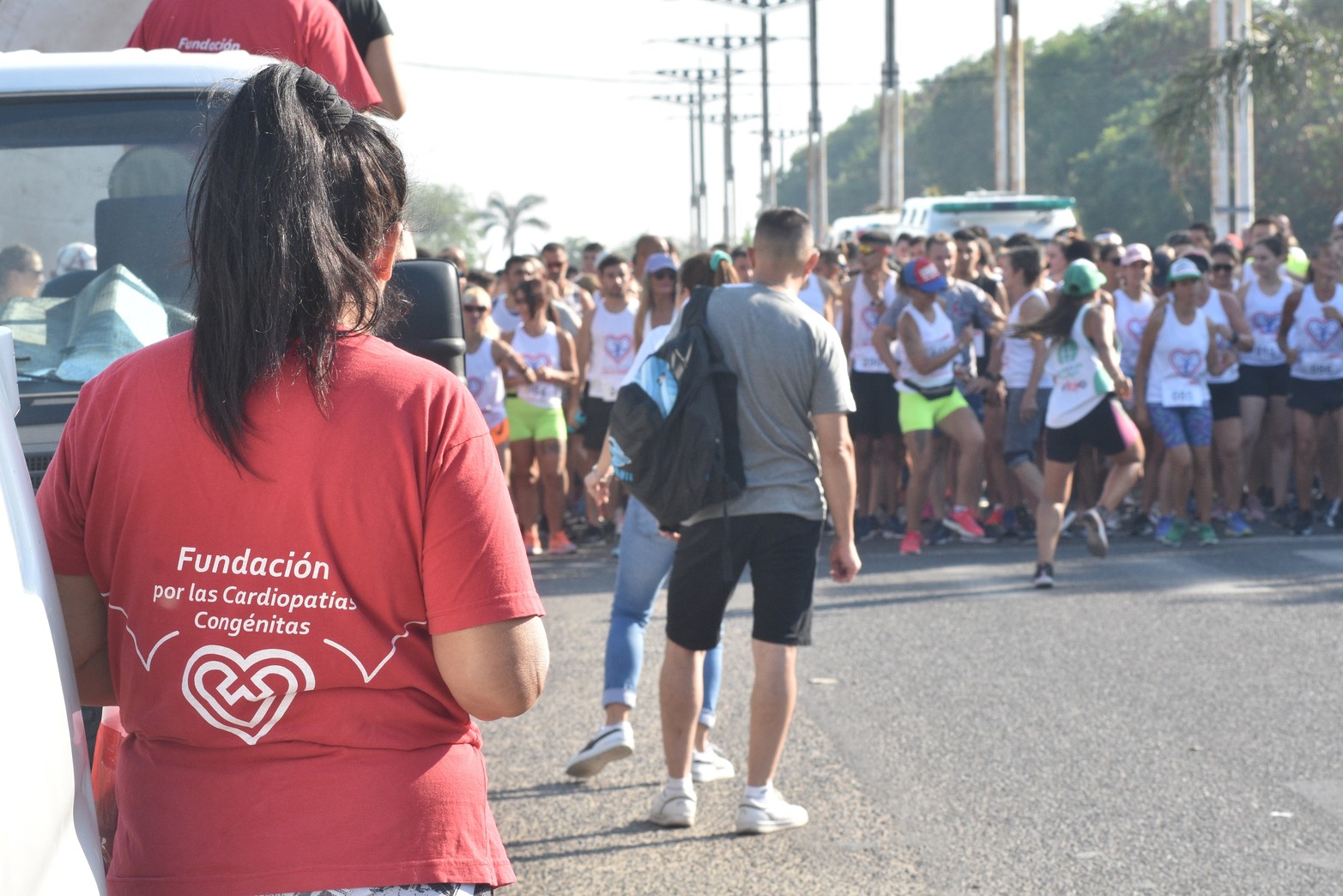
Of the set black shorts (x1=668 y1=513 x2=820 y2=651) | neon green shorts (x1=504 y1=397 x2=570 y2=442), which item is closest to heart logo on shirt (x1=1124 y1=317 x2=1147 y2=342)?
neon green shorts (x1=504 y1=397 x2=570 y2=442)

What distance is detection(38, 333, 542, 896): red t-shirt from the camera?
2.02m

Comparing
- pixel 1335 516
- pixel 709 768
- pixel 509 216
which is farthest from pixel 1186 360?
pixel 509 216

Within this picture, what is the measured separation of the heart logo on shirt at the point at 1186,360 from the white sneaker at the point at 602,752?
6948 mm

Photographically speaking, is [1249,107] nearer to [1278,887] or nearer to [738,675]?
[738,675]

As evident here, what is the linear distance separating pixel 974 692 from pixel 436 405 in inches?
206

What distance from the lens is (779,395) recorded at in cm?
523

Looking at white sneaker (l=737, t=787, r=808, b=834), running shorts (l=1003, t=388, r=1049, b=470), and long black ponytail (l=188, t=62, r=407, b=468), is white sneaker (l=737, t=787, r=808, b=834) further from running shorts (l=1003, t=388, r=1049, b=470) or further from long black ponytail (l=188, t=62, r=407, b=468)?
running shorts (l=1003, t=388, r=1049, b=470)

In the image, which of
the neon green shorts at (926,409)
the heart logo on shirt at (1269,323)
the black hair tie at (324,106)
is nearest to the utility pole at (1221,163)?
the heart logo on shirt at (1269,323)

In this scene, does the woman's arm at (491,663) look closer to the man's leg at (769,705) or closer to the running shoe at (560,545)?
the man's leg at (769,705)

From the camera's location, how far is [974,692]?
22.7 feet

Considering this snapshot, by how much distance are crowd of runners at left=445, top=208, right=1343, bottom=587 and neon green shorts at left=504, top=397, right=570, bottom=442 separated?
2cm

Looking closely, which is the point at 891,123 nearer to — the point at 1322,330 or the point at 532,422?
the point at 1322,330

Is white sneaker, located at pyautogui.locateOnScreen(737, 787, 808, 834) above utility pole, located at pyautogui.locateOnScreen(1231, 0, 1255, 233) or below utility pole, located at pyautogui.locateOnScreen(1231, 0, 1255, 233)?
below

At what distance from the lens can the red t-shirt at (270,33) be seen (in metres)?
4.57
